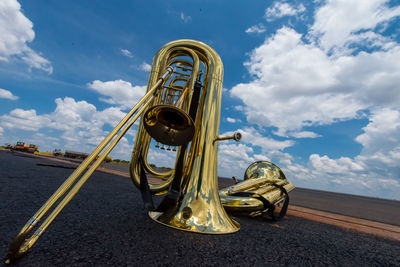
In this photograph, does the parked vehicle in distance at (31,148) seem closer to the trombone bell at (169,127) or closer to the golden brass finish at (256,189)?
the golden brass finish at (256,189)

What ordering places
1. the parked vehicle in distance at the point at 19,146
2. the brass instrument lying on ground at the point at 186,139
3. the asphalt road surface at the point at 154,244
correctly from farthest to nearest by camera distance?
the parked vehicle in distance at the point at 19,146 < the brass instrument lying on ground at the point at 186,139 < the asphalt road surface at the point at 154,244

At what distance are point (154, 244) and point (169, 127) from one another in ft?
3.25

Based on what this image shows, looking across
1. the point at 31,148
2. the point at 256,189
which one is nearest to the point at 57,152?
the point at 31,148

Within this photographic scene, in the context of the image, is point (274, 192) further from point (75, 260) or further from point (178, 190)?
point (75, 260)

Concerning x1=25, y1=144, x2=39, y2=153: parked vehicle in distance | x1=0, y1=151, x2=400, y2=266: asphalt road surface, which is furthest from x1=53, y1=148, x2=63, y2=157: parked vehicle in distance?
x1=0, y1=151, x2=400, y2=266: asphalt road surface

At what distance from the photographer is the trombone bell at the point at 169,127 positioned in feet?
6.16

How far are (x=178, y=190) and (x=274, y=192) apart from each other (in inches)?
73.4

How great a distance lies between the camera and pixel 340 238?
2432 millimetres

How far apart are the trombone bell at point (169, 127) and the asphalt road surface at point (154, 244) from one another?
0.82 m

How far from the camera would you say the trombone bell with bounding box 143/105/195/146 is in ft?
6.16

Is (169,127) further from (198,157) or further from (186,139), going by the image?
(198,157)

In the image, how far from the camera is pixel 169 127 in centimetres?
198

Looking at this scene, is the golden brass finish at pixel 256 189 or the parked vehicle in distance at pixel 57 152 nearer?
the golden brass finish at pixel 256 189

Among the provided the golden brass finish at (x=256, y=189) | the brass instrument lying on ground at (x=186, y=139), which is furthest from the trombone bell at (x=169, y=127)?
Answer: the golden brass finish at (x=256, y=189)
